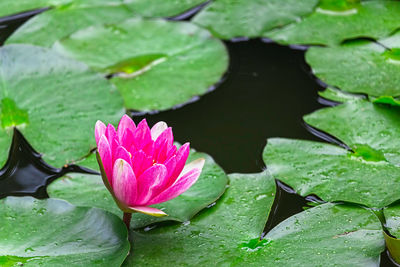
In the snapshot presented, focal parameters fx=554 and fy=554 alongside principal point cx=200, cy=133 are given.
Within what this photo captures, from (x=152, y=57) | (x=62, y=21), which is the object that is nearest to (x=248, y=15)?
(x=152, y=57)

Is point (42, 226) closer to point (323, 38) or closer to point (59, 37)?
point (59, 37)

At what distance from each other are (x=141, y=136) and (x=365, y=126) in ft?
2.64

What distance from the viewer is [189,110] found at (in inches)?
79.6

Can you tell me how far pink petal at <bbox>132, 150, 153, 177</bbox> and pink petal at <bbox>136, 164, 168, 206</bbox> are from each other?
0.09ft

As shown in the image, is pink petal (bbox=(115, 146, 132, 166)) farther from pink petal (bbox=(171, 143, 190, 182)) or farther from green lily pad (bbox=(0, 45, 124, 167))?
green lily pad (bbox=(0, 45, 124, 167))

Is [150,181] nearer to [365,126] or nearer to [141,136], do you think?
[141,136]

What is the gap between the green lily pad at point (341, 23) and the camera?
232cm

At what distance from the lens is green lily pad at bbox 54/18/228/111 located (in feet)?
6.71

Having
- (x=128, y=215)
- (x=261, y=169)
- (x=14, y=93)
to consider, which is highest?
(x=14, y=93)

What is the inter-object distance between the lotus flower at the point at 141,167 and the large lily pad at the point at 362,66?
880 mm

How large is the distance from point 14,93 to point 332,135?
1095 millimetres

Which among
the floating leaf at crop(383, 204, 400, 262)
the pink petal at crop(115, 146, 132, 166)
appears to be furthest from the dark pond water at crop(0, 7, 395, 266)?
the pink petal at crop(115, 146, 132, 166)

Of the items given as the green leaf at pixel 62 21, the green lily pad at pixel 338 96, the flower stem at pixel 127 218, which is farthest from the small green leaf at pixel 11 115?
the green lily pad at pixel 338 96

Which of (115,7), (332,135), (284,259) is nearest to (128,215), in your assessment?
(284,259)
